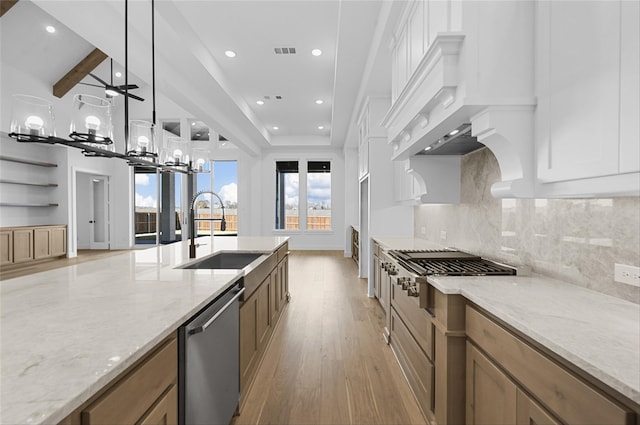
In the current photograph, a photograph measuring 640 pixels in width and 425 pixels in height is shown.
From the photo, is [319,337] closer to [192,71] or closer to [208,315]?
[208,315]

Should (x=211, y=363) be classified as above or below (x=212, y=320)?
below

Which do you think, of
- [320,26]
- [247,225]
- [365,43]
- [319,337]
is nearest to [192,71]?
[320,26]

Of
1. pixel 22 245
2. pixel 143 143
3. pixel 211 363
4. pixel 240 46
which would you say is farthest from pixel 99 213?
pixel 211 363

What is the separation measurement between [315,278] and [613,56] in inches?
206

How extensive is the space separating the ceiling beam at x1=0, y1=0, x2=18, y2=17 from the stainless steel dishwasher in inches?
261

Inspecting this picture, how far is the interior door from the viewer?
9477mm

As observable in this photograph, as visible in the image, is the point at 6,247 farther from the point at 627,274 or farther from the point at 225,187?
the point at 627,274

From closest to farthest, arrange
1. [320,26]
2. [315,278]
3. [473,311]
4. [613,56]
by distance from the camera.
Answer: [613,56]
[473,311]
[320,26]
[315,278]

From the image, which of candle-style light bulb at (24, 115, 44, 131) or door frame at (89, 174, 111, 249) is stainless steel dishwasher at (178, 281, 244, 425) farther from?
door frame at (89, 174, 111, 249)

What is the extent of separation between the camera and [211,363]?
145cm

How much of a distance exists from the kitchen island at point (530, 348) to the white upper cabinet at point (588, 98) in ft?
1.43

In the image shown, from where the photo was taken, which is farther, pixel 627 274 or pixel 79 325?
pixel 627 274

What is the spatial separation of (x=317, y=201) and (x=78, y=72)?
22.2ft

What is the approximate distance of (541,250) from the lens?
5.60 ft
